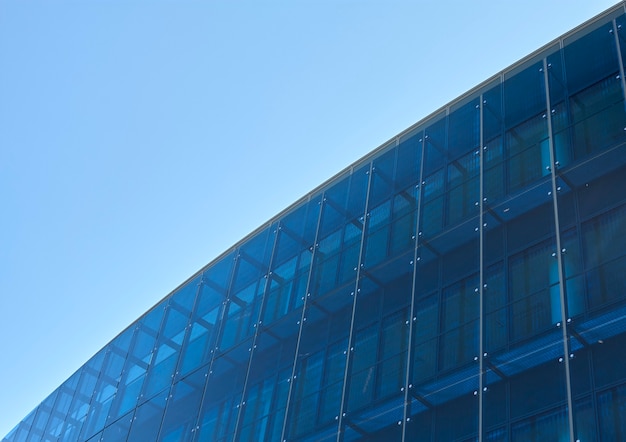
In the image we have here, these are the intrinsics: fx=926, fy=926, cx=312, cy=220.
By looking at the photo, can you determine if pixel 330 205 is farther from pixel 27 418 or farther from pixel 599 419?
pixel 27 418

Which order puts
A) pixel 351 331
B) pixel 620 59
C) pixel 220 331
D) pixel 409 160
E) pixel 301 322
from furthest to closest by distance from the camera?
pixel 220 331
pixel 409 160
pixel 301 322
pixel 351 331
pixel 620 59

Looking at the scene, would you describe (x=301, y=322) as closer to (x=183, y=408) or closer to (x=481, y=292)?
(x=183, y=408)

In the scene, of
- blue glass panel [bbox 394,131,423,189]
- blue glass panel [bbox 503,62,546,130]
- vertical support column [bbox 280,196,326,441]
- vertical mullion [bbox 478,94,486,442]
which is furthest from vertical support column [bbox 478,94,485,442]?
vertical support column [bbox 280,196,326,441]

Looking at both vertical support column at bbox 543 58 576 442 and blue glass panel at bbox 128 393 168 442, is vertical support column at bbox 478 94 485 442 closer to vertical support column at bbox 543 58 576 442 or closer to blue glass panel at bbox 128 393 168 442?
vertical support column at bbox 543 58 576 442

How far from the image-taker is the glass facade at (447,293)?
48.3 feet

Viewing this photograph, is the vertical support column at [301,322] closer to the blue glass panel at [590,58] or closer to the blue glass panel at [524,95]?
the blue glass panel at [524,95]

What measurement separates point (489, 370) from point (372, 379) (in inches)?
120

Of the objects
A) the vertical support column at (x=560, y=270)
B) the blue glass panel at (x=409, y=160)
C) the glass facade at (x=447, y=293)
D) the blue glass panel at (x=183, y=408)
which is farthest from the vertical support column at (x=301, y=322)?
the vertical support column at (x=560, y=270)

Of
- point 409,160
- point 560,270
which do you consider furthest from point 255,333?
point 560,270

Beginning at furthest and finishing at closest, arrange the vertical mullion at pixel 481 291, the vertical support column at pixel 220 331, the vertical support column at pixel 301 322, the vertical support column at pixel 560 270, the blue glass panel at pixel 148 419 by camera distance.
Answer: the blue glass panel at pixel 148 419 < the vertical support column at pixel 220 331 < the vertical support column at pixel 301 322 < the vertical mullion at pixel 481 291 < the vertical support column at pixel 560 270

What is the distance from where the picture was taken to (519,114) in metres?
19.0

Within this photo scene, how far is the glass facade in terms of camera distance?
14734mm

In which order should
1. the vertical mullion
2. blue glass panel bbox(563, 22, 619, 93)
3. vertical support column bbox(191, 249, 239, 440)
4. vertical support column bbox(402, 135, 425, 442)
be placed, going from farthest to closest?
vertical support column bbox(191, 249, 239, 440), blue glass panel bbox(563, 22, 619, 93), vertical support column bbox(402, 135, 425, 442), the vertical mullion

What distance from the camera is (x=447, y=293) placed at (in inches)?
693
